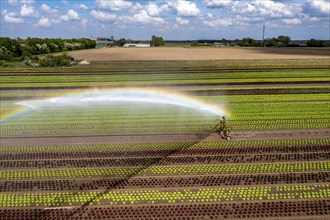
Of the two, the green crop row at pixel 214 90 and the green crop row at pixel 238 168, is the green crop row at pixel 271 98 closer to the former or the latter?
the green crop row at pixel 214 90

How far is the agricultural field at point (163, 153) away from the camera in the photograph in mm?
23516

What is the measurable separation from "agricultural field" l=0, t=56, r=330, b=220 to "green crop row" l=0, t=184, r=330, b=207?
0.08 metres

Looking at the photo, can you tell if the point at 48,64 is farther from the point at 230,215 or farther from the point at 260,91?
the point at 230,215

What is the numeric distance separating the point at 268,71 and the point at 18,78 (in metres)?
63.6

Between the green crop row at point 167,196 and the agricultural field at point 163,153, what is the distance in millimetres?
78

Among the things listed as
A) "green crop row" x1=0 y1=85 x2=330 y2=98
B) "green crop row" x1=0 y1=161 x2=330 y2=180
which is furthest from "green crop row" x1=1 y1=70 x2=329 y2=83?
"green crop row" x1=0 y1=161 x2=330 y2=180

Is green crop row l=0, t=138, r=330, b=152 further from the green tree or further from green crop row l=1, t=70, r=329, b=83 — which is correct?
the green tree

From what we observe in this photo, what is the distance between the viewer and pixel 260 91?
201 ft

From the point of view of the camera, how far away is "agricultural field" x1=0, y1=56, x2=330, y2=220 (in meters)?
23.5

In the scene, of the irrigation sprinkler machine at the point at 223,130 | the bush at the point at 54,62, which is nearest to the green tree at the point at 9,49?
the bush at the point at 54,62

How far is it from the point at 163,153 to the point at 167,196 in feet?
27.6

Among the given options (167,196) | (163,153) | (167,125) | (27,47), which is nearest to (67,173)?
(163,153)

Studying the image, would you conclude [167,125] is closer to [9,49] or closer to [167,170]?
[167,170]

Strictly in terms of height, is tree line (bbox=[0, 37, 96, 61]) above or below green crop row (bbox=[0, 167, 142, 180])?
above
